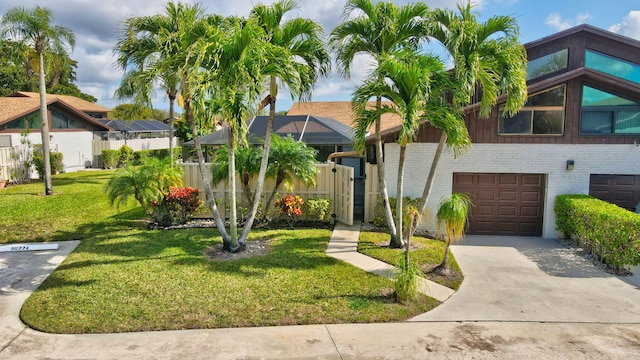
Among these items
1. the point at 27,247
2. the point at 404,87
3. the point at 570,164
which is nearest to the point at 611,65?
the point at 570,164

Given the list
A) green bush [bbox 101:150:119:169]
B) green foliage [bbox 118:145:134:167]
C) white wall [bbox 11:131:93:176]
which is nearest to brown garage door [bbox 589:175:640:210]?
white wall [bbox 11:131:93:176]

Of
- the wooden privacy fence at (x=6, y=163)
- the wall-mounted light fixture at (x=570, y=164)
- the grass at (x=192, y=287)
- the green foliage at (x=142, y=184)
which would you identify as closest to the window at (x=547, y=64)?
the wall-mounted light fixture at (x=570, y=164)

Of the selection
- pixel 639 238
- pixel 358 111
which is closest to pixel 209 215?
pixel 358 111

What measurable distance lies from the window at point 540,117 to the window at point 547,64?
2.84m

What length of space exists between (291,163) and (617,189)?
8.55 meters

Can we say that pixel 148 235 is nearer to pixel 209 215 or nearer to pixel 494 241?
pixel 209 215

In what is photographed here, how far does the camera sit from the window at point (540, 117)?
11.0m

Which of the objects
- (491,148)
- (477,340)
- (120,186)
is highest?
(491,148)

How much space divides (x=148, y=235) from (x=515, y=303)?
8.32 metres

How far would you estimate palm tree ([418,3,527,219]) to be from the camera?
8508 millimetres

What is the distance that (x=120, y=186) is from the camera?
1073 cm

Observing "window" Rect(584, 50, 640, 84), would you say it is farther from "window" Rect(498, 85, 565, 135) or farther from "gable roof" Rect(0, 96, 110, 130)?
"gable roof" Rect(0, 96, 110, 130)

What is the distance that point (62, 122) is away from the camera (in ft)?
82.4

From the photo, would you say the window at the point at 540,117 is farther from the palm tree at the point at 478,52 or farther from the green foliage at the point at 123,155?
the green foliage at the point at 123,155
